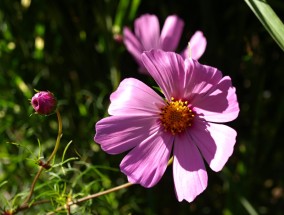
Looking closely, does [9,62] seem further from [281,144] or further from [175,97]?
[281,144]

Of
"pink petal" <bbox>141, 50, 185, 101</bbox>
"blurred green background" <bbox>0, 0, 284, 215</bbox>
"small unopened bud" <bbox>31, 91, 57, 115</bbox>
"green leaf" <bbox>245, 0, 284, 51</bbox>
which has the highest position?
"small unopened bud" <bbox>31, 91, 57, 115</bbox>

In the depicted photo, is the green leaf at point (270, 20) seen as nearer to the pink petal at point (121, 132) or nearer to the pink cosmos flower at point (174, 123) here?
the pink cosmos flower at point (174, 123)

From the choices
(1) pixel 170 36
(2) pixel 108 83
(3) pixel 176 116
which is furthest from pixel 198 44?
(2) pixel 108 83

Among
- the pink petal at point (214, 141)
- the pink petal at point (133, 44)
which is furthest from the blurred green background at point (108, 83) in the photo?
the pink petal at point (214, 141)

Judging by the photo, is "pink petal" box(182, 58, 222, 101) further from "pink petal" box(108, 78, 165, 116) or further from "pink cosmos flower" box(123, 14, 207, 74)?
"pink cosmos flower" box(123, 14, 207, 74)

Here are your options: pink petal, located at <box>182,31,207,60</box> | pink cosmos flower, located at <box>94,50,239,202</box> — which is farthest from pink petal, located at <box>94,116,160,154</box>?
pink petal, located at <box>182,31,207,60</box>

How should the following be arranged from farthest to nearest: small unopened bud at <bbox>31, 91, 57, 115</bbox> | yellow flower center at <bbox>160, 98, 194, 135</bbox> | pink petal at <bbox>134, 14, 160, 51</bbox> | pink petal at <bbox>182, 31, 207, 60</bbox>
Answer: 1. pink petal at <bbox>134, 14, 160, 51</bbox>
2. pink petal at <bbox>182, 31, 207, 60</bbox>
3. yellow flower center at <bbox>160, 98, 194, 135</bbox>
4. small unopened bud at <bbox>31, 91, 57, 115</bbox>
